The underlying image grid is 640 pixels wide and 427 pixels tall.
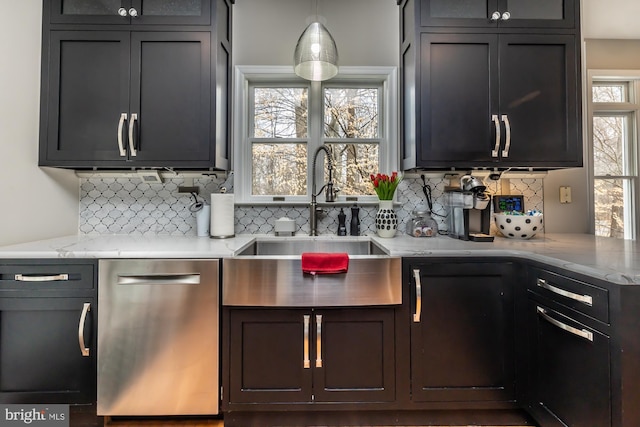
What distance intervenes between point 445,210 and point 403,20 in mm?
1349

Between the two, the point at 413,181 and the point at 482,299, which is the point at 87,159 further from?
the point at 482,299

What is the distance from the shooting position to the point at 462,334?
4.82ft

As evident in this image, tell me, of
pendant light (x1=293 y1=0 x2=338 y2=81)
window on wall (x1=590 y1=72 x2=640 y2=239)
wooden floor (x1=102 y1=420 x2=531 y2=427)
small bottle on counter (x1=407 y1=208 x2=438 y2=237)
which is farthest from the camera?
window on wall (x1=590 y1=72 x2=640 y2=239)

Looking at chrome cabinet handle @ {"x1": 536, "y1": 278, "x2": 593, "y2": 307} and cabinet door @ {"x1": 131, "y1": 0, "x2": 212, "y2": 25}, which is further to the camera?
cabinet door @ {"x1": 131, "y1": 0, "x2": 212, "y2": 25}

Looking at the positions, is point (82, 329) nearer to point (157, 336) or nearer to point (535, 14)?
point (157, 336)

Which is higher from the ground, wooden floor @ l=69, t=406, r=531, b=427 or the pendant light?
the pendant light

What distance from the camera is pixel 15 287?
1383 millimetres

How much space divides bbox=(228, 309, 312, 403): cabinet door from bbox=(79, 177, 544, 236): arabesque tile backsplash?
0.81 meters

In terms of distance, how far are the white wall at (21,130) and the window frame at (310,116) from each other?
111 cm

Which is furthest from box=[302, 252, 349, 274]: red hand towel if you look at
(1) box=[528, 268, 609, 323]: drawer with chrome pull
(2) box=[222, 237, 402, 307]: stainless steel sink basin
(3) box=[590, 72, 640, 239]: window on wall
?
(3) box=[590, 72, 640, 239]: window on wall

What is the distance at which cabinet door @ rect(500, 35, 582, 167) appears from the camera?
1.78m

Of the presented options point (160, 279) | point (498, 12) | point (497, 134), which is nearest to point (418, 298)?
point (497, 134)

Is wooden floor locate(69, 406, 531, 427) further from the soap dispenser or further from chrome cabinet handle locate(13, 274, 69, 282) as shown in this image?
the soap dispenser

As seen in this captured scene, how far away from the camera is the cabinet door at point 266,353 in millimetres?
1438
